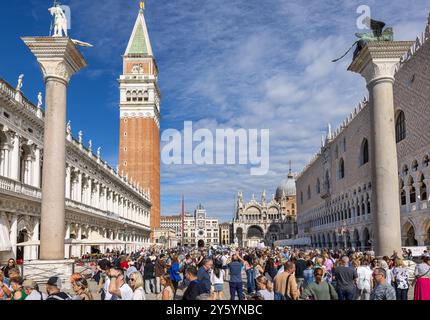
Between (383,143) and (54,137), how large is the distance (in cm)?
1012

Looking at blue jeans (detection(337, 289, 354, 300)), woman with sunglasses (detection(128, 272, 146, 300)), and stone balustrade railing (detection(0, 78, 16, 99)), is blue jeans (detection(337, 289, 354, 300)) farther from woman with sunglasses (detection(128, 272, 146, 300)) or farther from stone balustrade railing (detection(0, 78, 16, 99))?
stone balustrade railing (detection(0, 78, 16, 99))

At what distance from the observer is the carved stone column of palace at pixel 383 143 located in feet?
48.6

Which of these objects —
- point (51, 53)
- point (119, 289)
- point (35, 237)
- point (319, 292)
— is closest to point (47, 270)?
point (51, 53)

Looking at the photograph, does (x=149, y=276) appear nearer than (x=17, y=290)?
No

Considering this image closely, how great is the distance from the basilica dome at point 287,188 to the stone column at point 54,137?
133854 mm

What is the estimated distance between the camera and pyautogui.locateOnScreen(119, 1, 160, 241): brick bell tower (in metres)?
88.9

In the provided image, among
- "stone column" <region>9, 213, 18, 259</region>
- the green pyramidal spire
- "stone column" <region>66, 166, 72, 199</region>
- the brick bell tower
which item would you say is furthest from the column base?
the green pyramidal spire

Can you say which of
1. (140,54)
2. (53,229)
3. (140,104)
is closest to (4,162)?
(53,229)

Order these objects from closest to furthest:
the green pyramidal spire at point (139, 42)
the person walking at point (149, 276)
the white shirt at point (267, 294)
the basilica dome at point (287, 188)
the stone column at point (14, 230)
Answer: the white shirt at point (267, 294) < the person walking at point (149, 276) < the stone column at point (14, 230) < the green pyramidal spire at point (139, 42) < the basilica dome at point (287, 188)

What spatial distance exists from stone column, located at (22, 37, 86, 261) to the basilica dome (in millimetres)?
133854

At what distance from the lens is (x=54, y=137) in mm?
14789

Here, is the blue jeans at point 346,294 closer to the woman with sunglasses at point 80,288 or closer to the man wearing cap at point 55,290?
the woman with sunglasses at point 80,288

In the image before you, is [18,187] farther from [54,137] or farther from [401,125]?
[401,125]

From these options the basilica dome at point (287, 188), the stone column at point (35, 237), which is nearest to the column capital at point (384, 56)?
the stone column at point (35, 237)
